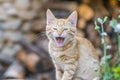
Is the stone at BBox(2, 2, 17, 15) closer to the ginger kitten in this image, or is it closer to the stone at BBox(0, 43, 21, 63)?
the stone at BBox(0, 43, 21, 63)

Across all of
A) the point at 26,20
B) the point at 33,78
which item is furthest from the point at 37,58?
the point at 26,20

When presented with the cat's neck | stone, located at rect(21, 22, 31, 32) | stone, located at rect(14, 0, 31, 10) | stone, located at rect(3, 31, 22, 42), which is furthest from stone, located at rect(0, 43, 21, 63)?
the cat's neck

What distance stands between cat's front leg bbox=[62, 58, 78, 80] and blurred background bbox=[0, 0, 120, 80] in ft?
10.9

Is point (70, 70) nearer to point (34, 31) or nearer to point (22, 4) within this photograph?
point (34, 31)

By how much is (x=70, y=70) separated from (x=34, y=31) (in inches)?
155

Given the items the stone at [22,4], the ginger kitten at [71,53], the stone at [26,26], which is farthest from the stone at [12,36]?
the ginger kitten at [71,53]

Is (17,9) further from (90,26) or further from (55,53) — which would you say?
(55,53)

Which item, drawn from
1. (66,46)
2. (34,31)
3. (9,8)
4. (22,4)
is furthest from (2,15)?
(66,46)

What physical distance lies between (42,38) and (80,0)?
0.86 meters

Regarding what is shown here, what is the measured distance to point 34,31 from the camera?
8680 mm

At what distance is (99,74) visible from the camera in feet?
15.8

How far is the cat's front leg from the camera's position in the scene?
479 centimetres

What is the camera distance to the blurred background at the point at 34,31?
8.28m

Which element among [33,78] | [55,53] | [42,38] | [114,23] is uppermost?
[114,23]
